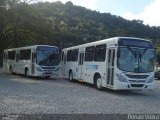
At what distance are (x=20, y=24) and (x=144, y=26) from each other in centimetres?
3778

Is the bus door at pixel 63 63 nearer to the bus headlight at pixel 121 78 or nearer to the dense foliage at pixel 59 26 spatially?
the bus headlight at pixel 121 78

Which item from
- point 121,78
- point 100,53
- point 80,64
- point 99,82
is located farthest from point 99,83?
point 80,64

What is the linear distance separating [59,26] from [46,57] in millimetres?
46373

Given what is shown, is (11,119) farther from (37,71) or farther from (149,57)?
(37,71)

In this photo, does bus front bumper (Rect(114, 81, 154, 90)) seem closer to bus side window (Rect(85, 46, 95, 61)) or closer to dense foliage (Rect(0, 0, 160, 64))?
bus side window (Rect(85, 46, 95, 61))

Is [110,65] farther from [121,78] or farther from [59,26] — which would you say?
[59,26]

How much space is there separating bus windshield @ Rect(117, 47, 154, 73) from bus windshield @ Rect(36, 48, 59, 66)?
12450mm

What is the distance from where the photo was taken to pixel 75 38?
8525cm

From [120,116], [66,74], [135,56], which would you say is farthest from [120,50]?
[66,74]

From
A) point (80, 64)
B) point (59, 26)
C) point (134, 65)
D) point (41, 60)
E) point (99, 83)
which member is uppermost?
point (59, 26)

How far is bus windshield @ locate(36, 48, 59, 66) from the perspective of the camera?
3020cm

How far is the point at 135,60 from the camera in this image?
19000 mm

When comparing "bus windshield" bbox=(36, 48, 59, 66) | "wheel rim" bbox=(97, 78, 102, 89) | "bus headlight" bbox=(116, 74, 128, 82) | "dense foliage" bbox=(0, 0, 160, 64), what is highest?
"dense foliage" bbox=(0, 0, 160, 64)

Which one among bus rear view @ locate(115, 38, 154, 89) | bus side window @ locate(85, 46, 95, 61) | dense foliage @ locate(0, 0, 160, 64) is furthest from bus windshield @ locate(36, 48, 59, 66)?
dense foliage @ locate(0, 0, 160, 64)
